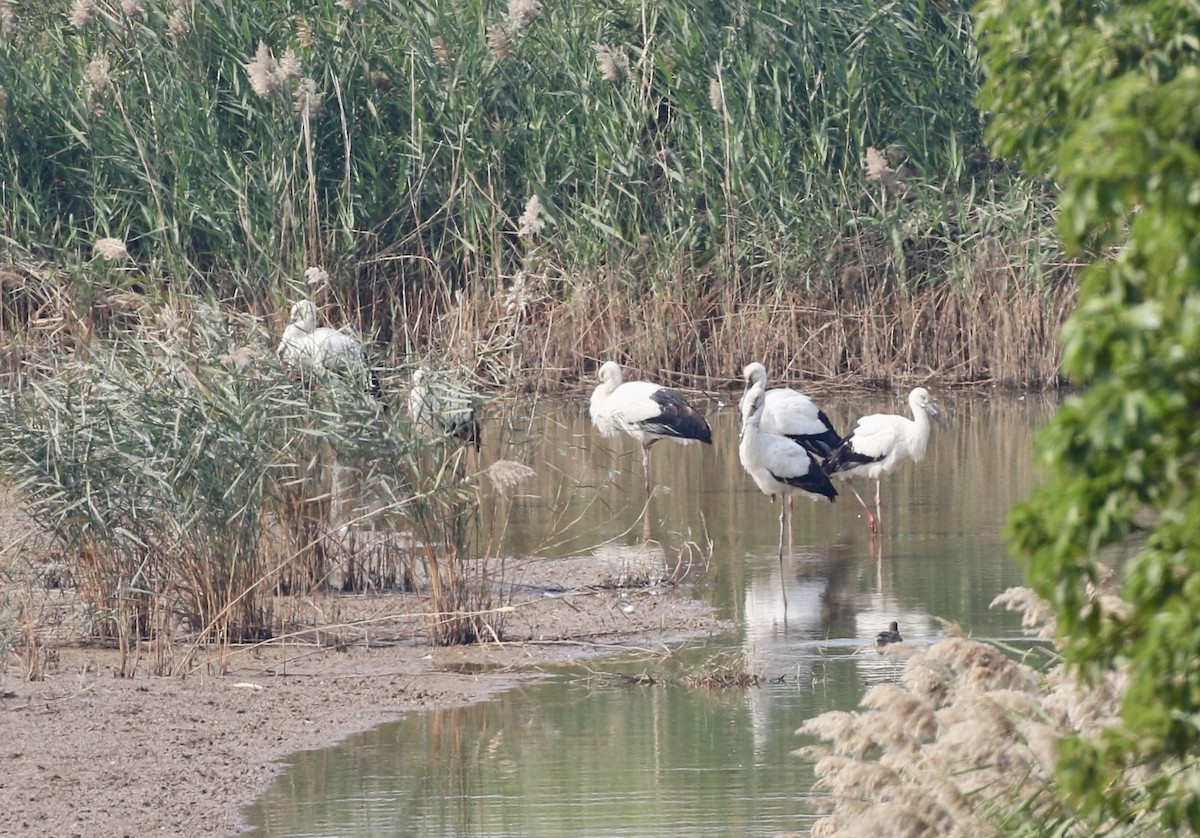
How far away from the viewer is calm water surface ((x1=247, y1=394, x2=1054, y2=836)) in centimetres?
630

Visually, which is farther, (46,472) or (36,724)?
(46,472)

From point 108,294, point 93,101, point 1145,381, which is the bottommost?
point 1145,381

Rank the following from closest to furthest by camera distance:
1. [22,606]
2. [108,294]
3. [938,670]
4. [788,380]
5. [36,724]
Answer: [938,670], [36,724], [22,606], [108,294], [788,380]

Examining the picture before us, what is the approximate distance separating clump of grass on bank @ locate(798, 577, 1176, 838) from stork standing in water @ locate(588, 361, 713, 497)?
8.28 m

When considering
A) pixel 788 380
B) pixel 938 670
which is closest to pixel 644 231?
pixel 788 380

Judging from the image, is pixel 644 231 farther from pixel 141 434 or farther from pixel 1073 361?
pixel 1073 361

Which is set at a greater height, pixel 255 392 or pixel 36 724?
pixel 255 392

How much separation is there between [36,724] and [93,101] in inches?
376

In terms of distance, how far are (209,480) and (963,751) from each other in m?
4.51

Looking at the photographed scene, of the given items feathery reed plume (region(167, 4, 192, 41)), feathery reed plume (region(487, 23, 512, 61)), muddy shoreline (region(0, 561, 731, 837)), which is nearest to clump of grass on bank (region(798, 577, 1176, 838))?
muddy shoreline (region(0, 561, 731, 837))

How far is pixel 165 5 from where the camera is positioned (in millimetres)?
16016

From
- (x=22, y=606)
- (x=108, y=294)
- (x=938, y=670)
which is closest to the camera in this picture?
(x=938, y=670)

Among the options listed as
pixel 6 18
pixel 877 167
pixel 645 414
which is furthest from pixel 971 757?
pixel 6 18

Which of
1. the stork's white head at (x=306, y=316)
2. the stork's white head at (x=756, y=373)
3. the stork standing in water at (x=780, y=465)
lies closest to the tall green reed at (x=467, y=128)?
the stork's white head at (x=756, y=373)
